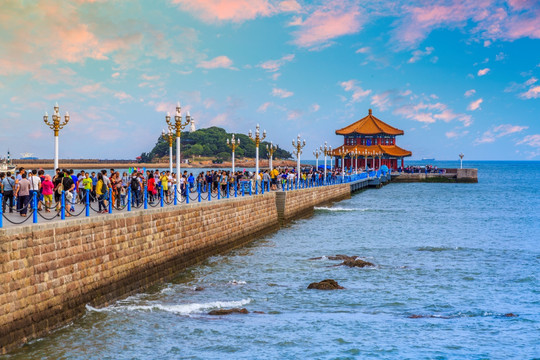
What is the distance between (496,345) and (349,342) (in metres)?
3.36

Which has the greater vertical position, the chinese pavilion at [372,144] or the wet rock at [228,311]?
the chinese pavilion at [372,144]

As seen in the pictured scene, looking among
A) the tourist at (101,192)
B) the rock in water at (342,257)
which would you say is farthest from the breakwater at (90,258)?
the rock in water at (342,257)

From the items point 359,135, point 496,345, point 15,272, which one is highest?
point 359,135

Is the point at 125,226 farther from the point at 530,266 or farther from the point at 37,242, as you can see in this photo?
the point at 530,266

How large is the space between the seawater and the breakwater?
39 cm

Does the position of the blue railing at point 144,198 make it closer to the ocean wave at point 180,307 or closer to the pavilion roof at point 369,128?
the ocean wave at point 180,307

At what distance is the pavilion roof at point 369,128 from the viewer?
113 m

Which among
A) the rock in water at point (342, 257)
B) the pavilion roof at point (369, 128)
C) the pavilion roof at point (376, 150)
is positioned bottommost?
the rock in water at point (342, 257)

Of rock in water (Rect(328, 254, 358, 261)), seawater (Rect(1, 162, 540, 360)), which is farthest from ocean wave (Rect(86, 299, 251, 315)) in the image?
rock in water (Rect(328, 254, 358, 261))

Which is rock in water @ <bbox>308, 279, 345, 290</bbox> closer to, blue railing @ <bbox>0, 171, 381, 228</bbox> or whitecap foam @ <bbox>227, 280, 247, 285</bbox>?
whitecap foam @ <bbox>227, 280, 247, 285</bbox>

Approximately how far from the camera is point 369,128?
114250 mm

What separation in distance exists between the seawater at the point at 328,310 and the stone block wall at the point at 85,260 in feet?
1.29

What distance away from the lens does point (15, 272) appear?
12336 mm

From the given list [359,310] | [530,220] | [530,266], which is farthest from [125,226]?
[530,220]
